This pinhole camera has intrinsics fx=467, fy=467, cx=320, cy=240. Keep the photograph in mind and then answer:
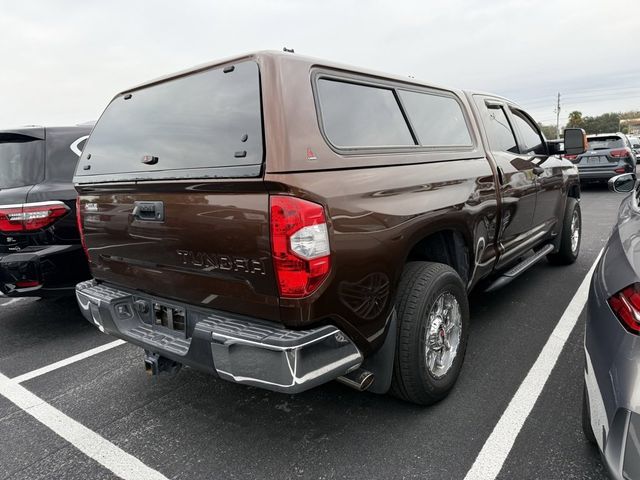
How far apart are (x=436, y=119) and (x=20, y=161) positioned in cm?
349

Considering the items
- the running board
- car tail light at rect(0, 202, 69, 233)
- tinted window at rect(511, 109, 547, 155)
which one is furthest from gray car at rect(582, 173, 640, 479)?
car tail light at rect(0, 202, 69, 233)

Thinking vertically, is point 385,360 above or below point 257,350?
below

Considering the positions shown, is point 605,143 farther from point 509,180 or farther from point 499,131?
point 509,180

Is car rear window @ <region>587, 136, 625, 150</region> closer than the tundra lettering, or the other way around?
the tundra lettering

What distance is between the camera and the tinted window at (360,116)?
2.27m

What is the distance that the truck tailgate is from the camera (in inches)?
78.9

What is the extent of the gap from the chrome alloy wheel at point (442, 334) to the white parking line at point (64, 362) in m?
2.69

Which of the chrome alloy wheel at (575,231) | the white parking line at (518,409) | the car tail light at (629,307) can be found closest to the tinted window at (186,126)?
the car tail light at (629,307)

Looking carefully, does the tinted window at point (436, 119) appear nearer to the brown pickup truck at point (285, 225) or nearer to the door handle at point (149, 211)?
the brown pickup truck at point (285, 225)

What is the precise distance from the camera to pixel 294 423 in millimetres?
2664

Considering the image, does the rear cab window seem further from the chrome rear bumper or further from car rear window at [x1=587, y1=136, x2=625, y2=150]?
car rear window at [x1=587, y1=136, x2=625, y2=150]

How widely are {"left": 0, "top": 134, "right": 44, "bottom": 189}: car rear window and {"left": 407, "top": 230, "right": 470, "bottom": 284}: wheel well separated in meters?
3.26

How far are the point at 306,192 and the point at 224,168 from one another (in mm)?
412

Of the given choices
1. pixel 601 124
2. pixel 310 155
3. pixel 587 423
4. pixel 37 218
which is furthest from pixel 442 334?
pixel 601 124
